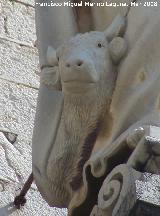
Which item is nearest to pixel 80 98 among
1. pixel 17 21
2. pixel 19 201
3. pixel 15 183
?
pixel 19 201

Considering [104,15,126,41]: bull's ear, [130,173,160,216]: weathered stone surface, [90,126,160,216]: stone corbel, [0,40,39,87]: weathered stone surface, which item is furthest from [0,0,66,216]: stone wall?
[130,173,160,216]: weathered stone surface

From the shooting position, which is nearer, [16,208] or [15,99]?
[16,208]

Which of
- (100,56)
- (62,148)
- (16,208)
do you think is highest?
(100,56)

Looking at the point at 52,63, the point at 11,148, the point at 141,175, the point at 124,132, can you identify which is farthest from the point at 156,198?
the point at 11,148

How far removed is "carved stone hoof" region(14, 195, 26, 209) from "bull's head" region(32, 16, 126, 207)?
738 millimetres

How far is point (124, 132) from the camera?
2.32 m

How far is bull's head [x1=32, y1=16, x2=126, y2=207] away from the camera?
2453 mm

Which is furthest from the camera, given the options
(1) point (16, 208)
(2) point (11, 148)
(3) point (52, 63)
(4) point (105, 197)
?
(2) point (11, 148)

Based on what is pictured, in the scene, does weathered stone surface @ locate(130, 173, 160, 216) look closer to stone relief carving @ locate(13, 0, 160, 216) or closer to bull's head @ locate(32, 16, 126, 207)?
stone relief carving @ locate(13, 0, 160, 216)

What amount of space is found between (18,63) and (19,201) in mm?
782

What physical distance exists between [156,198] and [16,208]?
4.38 feet

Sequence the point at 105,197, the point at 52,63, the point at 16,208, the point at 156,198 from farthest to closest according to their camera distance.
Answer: the point at 16,208 → the point at 52,63 → the point at 105,197 → the point at 156,198

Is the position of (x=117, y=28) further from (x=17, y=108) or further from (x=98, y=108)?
(x=17, y=108)

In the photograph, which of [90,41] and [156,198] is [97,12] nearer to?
[90,41]
